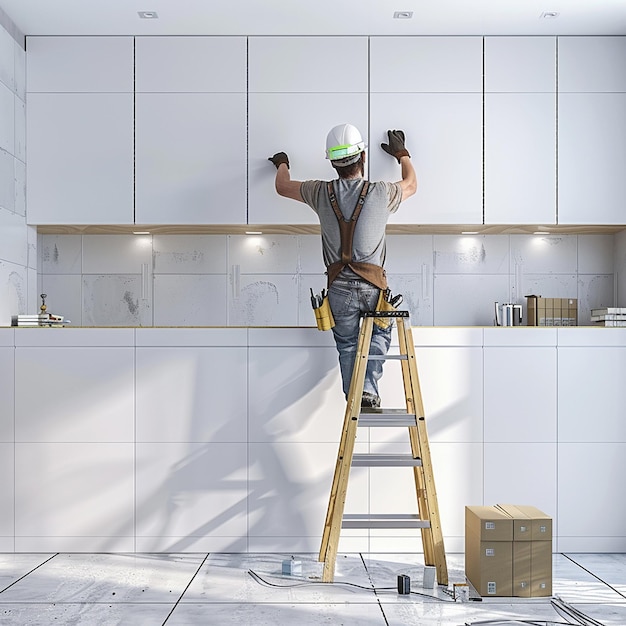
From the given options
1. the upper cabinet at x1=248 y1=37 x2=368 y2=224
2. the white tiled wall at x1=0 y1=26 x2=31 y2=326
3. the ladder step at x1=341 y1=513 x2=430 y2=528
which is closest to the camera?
the ladder step at x1=341 y1=513 x2=430 y2=528

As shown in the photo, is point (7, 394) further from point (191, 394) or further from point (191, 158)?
point (191, 158)

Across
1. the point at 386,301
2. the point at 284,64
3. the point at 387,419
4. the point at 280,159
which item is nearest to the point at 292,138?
the point at 280,159

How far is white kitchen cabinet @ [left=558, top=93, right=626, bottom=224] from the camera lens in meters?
4.86

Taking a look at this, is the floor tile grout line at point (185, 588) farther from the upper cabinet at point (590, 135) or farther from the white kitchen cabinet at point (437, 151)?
the upper cabinet at point (590, 135)

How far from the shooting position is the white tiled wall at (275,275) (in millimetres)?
5285

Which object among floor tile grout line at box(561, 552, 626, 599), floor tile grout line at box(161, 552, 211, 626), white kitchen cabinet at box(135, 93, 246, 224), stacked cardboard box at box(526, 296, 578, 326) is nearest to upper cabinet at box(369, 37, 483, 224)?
stacked cardboard box at box(526, 296, 578, 326)

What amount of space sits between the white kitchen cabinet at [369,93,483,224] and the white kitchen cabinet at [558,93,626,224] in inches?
18.8

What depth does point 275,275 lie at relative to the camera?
5.30 metres

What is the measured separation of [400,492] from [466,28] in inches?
99.3

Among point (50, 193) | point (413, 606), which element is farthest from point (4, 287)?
point (413, 606)

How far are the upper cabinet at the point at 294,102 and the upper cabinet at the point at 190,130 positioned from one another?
0.24ft

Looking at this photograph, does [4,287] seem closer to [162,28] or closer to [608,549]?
[162,28]

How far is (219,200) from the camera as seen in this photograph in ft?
16.0

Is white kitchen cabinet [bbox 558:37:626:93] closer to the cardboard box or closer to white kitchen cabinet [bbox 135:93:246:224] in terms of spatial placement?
white kitchen cabinet [bbox 135:93:246:224]
